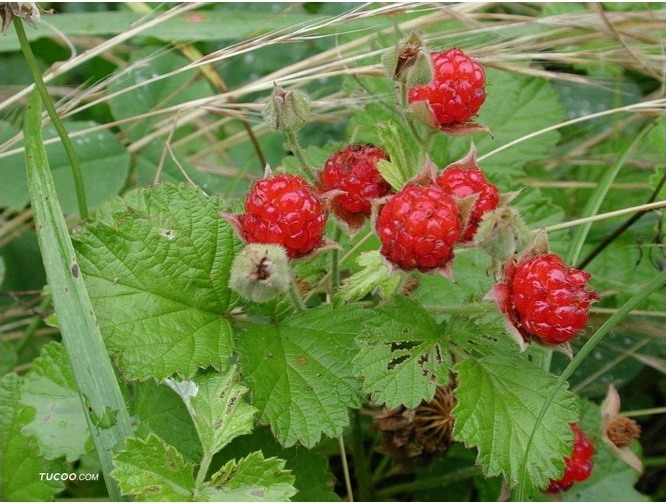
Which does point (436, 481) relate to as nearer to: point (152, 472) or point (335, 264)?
point (335, 264)

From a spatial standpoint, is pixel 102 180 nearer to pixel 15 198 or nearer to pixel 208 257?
pixel 15 198

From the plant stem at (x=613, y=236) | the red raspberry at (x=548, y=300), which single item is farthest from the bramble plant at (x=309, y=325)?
the plant stem at (x=613, y=236)

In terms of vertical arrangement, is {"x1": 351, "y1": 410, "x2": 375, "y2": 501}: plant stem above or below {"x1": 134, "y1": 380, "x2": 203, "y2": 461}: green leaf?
below

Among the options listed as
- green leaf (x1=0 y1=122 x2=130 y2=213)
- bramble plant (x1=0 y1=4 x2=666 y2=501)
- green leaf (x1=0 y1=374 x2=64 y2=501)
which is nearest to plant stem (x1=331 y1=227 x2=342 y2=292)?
bramble plant (x1=0 y1=4 x2=666 y2=501)

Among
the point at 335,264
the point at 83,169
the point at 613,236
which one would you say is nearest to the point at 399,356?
the point at 335,264

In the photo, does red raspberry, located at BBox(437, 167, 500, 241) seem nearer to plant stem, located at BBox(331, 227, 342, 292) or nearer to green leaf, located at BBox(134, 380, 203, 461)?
plant stem, located at BBox(331, 227, 342, 292)

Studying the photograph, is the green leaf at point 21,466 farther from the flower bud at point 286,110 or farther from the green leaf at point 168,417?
the flower bud at point 286,110
